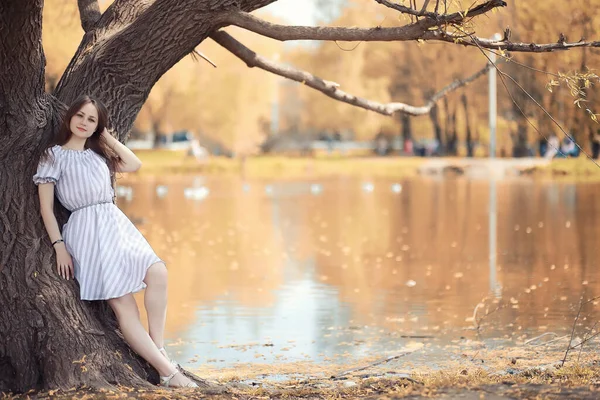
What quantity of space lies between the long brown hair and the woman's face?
0.02 meters

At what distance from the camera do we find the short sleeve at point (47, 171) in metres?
6.90

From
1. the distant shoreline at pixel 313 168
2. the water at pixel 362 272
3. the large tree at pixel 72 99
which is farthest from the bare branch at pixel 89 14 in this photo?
the distant shoreline at pixel 313 168

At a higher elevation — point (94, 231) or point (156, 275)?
point (94, 231)

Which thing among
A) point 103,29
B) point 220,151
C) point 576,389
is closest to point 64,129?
point 103,29

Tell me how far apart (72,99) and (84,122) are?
64 centimetres

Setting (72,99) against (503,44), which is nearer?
(503,44)

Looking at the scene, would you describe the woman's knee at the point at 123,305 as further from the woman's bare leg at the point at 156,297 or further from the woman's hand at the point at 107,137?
the woman's hand at the point at 107,137

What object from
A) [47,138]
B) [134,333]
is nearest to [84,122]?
[47,138]

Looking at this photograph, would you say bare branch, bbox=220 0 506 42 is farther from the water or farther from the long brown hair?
→ the water

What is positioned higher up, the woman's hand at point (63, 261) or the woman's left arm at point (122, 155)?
the woman's left arm at point (122, 155)

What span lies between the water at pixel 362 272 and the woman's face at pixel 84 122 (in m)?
2.76

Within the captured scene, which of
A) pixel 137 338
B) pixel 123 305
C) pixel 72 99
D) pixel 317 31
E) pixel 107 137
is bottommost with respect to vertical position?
pixel 137 338

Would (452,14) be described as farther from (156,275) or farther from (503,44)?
(156,275)

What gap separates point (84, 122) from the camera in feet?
23.0
